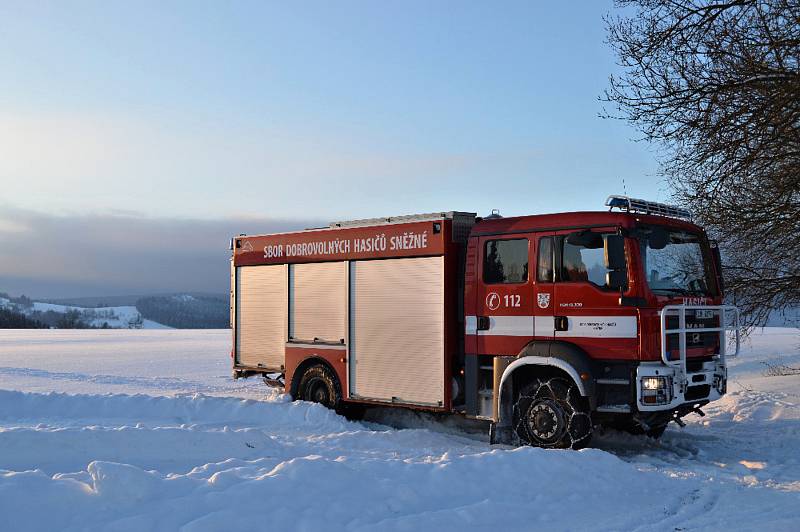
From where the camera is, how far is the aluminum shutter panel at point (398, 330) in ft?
35.9

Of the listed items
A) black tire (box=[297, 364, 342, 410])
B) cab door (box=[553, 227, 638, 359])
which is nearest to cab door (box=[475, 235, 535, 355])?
cab door (box=[553, 227, 638, 359])

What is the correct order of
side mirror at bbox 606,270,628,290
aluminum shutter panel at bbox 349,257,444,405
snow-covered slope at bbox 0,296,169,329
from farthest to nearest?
snow-covered slope at bbox 0,296,169,329, aluminum shutter panel at bbox 349,257,444,405, side mirror at bbox 606,270,628,290

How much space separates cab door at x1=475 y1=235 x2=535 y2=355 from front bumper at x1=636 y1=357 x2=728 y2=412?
5.09 ft

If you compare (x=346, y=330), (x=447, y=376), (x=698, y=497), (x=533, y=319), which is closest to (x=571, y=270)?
(x=533, y=319)

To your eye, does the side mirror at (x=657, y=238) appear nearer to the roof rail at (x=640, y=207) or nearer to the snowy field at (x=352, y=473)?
the roof rail at (x=640, y=207)

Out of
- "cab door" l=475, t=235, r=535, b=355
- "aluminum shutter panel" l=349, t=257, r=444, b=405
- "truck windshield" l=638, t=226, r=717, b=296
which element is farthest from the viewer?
"aluminum shutter panel" l=349, t=257, r=444, b=405

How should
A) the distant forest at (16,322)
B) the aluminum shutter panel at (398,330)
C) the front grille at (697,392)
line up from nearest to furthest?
the front grille at (697,392) → the aluminum shutter panel at (398,330) → the distant forest at (16,322)

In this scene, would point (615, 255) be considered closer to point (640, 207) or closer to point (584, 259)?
point (584, 259)

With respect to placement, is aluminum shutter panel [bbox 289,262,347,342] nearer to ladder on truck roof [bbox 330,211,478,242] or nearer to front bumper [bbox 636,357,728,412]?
ladder on truck roof [bbox 330,211,478,242]

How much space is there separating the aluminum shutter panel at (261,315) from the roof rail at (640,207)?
19.9 ft

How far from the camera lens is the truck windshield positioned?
30.3ft

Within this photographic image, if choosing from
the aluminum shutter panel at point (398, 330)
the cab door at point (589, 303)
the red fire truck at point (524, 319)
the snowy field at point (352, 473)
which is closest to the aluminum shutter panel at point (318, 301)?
the red fire truck at point (524, 319)

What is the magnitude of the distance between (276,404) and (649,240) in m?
6.42

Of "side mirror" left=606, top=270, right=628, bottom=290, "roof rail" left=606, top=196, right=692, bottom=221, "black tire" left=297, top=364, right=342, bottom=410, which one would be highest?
"roof rail" left=606, top=196, right=692, bottom=221
